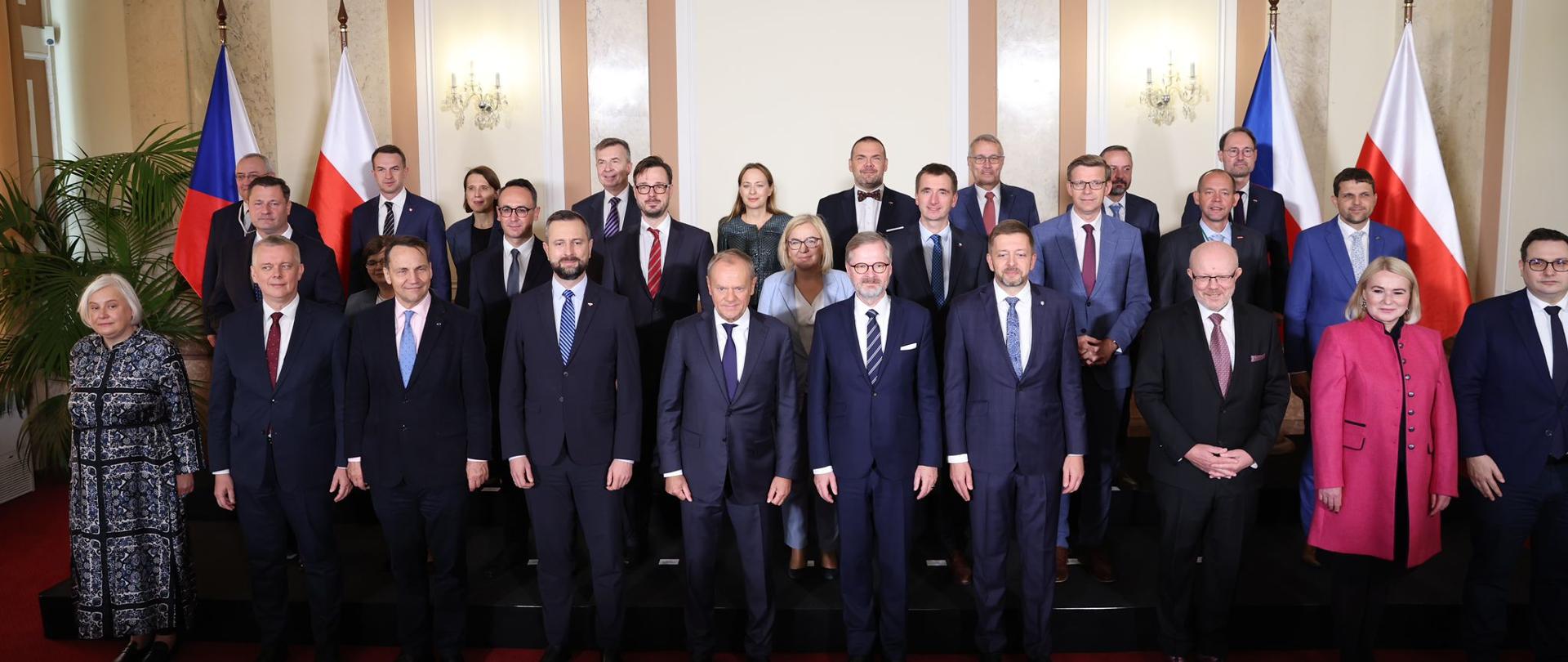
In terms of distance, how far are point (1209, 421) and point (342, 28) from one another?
543 cm

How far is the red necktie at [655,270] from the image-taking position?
4578 millimetres

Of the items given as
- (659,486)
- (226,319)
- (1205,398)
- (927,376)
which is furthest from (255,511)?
(1205,398)

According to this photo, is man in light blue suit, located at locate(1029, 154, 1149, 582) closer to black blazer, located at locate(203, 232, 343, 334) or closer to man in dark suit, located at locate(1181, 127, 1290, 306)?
man in dark suit, located at locate(1181, 127, 1290, 306)

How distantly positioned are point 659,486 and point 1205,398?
8.74 feet

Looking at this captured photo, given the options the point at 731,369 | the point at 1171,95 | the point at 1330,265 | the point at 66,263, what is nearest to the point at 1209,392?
the point at 1330,265

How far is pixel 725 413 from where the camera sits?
143 inches

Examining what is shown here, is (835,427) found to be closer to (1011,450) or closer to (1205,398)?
(1011,450)

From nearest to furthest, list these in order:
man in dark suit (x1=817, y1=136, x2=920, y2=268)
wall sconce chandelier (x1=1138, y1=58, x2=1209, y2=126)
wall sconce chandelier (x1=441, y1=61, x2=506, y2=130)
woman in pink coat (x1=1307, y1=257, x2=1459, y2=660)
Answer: woman in pink coat (x1=1307, y1=257, x2=1459, y2=660)
man in dark suit (x1=817, y1=136, x2=920, y2=268)
wall sconce chandelier (x1=1138, y1=58, x2=1209, y2=126)
wall sconce chandelier (x1=441, y1=61, x2=506, y2=130)

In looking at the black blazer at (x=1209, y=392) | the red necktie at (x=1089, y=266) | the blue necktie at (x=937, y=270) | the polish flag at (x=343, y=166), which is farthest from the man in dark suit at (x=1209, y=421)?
the polish flag at (x=343, y=166)

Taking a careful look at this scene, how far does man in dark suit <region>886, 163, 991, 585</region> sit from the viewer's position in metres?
4.30

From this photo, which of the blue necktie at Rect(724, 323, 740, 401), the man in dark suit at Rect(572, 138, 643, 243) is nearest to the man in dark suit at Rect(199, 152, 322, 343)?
the man in dark suit at Rect(572, 138, 643, 243)

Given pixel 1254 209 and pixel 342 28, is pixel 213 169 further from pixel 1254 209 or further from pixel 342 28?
pixel 1254 209

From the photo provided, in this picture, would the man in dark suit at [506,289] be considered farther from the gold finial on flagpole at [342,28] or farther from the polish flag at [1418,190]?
the polish flag at [1418,190]

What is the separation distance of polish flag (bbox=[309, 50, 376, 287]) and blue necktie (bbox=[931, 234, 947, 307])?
353cm
